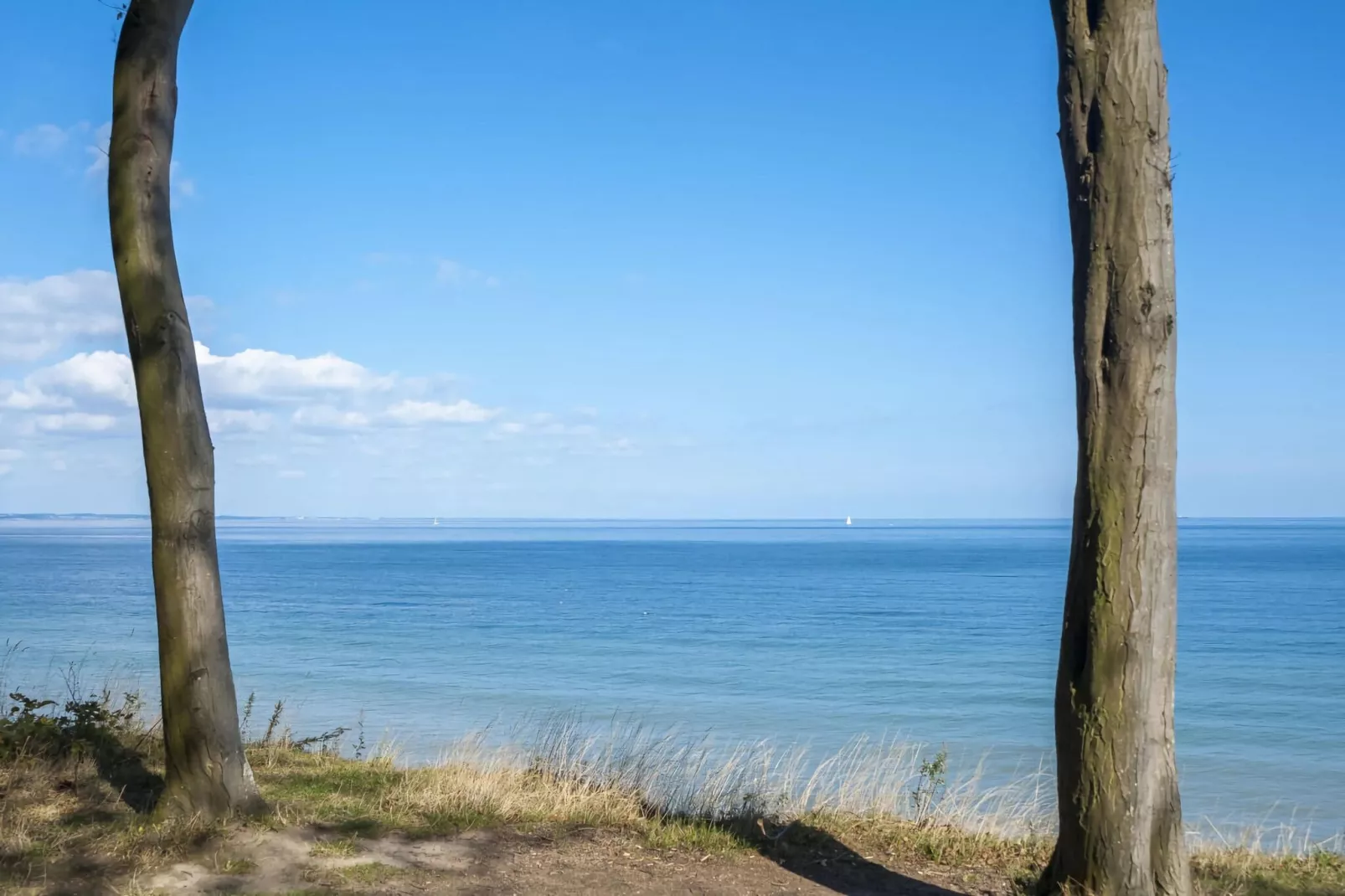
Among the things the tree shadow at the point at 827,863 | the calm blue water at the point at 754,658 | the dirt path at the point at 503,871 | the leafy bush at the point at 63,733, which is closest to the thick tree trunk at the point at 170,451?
the dirt path at the point at 503,871

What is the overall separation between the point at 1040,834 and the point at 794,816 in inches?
65.4

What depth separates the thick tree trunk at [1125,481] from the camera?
5.03m

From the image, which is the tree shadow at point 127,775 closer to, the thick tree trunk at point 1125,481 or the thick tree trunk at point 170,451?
the thick tree trunk at point 170,451

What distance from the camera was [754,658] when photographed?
1264 inches

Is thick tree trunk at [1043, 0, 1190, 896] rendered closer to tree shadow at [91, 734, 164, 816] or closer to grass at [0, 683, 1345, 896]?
grass at [0, 683, 1345, 896]

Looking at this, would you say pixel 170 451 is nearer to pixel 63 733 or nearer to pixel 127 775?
pixel 127 775

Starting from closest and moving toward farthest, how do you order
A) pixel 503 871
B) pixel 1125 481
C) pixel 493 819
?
1. pixel 1125 481
2. pixel 503 871
3. pixel 493 819

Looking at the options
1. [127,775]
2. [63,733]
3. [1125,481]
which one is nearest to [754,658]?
[63,733]

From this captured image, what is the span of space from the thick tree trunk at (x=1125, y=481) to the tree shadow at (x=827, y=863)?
1248 millimetres

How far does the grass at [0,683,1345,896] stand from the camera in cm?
613

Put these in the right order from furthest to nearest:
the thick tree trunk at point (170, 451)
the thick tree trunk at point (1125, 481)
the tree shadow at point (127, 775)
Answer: the tree shadow at point (127, 775) < the thick tree trunk at point (170, 451) < the thick tree trunk at point (1125, 481)

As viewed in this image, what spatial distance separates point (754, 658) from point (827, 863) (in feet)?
84.8

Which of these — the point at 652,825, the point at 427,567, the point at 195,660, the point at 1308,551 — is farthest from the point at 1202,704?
the point at 1308,551

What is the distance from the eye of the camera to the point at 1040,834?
756 centimetres
